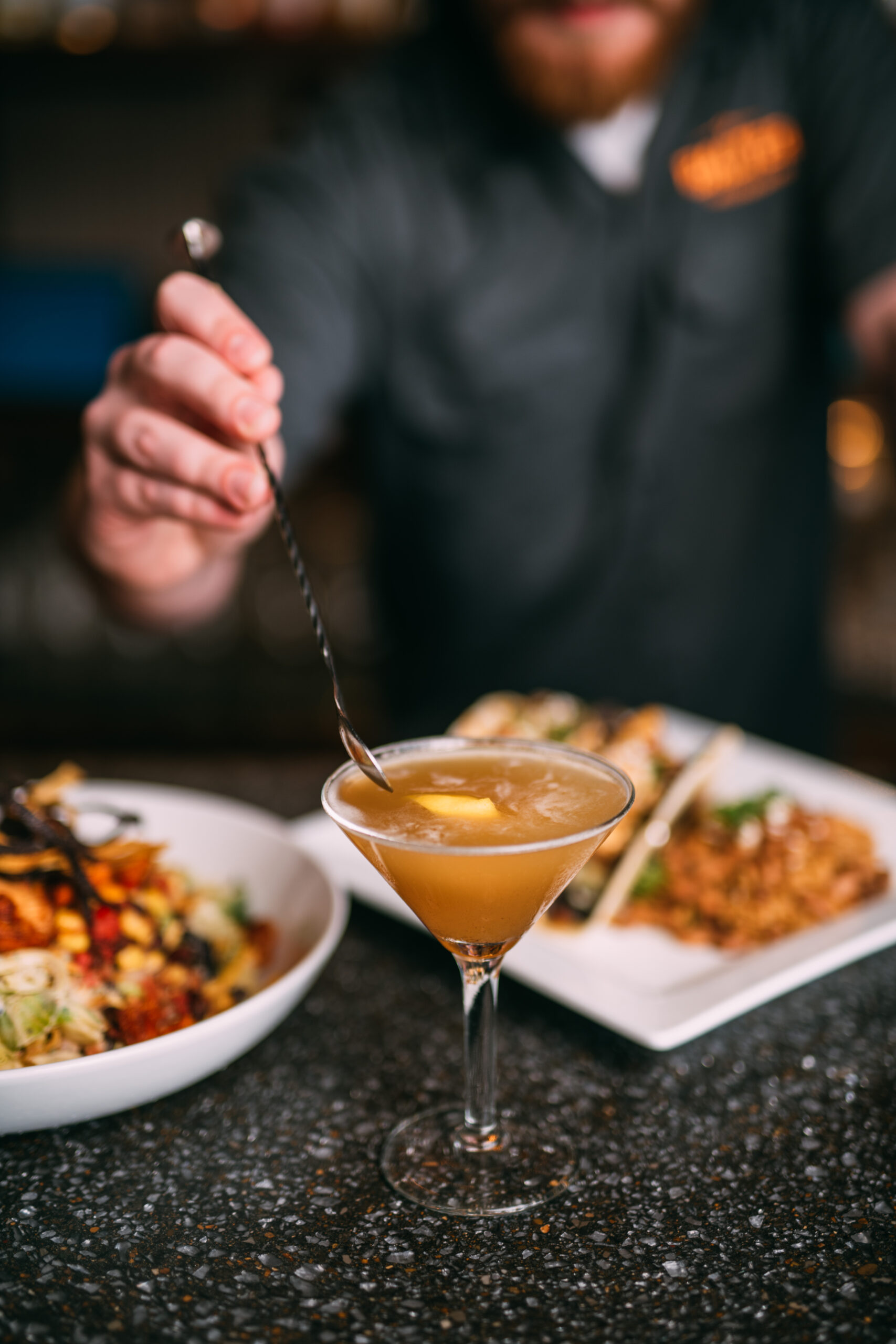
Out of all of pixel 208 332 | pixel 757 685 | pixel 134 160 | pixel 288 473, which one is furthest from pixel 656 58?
pixel 134 160

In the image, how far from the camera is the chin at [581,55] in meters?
2.03

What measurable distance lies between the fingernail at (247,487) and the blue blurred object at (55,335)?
105 inches

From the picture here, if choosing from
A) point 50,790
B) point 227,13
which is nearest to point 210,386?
point 50,790

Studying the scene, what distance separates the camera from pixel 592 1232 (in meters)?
0.82

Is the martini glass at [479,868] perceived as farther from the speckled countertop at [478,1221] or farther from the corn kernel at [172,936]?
the corn kernel at [172,936]

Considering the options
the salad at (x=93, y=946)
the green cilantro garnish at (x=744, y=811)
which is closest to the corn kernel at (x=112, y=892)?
the salad at (x=93, y=946)

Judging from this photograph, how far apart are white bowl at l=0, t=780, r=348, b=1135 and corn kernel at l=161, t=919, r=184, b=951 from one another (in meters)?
0.12

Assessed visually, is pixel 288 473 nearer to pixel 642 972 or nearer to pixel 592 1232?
pixel 642 972

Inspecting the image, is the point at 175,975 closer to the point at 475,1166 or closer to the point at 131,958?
the point at 131,958

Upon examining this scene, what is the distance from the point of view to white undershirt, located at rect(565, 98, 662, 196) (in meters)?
2.25

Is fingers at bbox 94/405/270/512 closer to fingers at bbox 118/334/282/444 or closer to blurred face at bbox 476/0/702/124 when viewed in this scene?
fingers at bbox 118/334/282/444

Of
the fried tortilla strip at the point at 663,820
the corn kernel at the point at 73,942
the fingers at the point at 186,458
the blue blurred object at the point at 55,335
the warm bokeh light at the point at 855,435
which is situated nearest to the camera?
the corn kernel at the point at 73,942

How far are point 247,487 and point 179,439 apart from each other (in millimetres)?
127

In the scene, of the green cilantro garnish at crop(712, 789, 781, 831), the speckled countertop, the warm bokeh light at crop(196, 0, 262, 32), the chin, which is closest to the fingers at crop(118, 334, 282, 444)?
the speckled countertop
